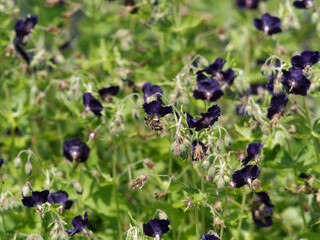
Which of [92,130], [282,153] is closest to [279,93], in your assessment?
[282,153]

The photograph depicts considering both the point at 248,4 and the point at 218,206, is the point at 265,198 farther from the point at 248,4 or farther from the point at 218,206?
the point at 248,4

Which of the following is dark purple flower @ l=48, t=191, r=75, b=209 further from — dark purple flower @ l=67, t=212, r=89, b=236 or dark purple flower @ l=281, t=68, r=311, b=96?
dark purple flower @ l=281, t=68, r=311, b=96

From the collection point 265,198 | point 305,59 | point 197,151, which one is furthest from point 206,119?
point 265,198

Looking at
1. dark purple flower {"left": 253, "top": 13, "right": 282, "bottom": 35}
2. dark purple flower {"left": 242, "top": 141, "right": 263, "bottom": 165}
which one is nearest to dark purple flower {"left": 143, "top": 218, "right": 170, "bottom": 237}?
dark purple flower {"left": 242, "top": 141, "right": 263, "bottom": 165}

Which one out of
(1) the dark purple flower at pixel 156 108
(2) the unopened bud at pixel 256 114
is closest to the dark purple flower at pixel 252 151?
(2) the unopened bud at pixel 256 114

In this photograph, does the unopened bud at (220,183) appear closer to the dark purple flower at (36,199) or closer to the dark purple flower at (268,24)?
the dark purple flower at (36,199)

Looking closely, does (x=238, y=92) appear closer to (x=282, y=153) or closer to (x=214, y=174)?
(x=282, y=153)
